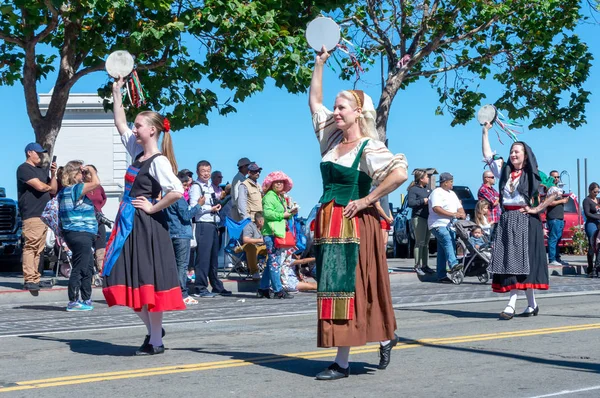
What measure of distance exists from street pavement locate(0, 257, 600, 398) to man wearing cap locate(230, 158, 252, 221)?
3301mm

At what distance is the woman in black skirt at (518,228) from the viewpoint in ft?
37.7

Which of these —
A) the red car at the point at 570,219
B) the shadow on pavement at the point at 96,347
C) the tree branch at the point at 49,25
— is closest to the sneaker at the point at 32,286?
the tree branch at the point at 49,25

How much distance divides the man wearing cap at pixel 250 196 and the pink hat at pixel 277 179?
1.08 m

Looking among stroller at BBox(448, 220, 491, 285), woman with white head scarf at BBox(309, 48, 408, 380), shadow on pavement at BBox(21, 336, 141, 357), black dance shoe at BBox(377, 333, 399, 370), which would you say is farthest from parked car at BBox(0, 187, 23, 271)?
woman with white head scarf at BBox(309, 48, 408, 380)

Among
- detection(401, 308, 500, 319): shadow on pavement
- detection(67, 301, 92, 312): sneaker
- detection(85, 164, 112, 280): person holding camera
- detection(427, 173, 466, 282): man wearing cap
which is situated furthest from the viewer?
detection(427, 173, 466, 282): man wearing cap

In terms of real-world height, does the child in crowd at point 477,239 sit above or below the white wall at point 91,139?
below

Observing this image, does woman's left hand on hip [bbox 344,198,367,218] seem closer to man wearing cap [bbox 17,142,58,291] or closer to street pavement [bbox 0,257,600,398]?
street pavement [bbox 0,257,600,398]

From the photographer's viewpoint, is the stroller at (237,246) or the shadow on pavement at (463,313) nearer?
the shadow on pavement at (463,313)

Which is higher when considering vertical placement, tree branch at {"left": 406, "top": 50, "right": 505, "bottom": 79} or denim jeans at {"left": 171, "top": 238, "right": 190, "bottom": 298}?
tree branch at {"left": 406, "top": 50, "right": 505, "bottom": 79}

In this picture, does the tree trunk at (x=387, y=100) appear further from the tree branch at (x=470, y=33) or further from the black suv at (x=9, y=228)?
the black suv at (x=9, y=228)

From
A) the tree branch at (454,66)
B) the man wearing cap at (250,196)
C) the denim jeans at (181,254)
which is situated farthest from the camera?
the tree branch at (454,66)

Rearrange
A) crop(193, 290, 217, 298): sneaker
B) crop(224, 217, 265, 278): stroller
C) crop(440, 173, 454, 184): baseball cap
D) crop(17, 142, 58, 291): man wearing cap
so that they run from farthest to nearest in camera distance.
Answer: crop(440, 173, 454, 184): baseball cap, crop(224, 217, 265, 278): stroller, crop(193, 290, 217, 298): sneaker, crop(17, 142, 58, 291): man wearing cap

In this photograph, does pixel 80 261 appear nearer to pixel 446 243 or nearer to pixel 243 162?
pixel 243 162

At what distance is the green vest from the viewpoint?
24.2 ft
